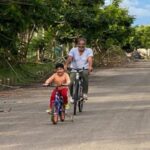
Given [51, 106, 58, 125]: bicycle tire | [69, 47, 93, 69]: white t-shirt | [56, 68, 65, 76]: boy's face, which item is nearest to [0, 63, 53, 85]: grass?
[69, 47, 93, 69]: white t-shirt

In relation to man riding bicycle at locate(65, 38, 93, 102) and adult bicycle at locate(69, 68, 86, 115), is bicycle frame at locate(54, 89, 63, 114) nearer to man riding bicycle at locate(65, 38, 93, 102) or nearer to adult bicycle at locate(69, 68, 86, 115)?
adult bicycle at locate(69, 68, 86, 115)

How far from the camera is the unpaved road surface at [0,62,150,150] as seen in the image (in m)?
10.4

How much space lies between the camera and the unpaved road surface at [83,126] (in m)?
10.4

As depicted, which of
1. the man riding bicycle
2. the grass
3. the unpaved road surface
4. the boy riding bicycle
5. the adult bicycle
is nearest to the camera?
the unpaved road surface

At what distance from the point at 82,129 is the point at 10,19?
13.6 metres

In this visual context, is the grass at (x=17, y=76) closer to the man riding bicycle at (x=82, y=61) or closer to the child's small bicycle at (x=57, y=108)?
the man riding bicycle at (x=82, y=61)

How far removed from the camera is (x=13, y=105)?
18.0 m

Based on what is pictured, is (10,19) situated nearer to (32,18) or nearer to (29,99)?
(32,18)

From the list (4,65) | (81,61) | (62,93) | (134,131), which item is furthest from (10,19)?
(134,131)

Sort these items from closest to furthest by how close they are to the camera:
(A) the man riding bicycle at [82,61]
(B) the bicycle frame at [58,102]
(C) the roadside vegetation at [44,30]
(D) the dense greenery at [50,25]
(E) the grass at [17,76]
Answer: (B) the bicycle frame at [58,102], (A) the man riding bicycle at [82,61], (D) the dense greenery at [50,25], (C) the roadside vegetation at [44,30], (E) the grass at [17,76]

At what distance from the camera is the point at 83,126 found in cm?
1279

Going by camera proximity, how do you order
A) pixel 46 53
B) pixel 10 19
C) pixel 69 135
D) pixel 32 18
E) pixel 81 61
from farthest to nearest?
1. pixel 46 53
2. pixel 32 18
3. pixel 10 19
4. pixel 81 61
5. pixel 69 135

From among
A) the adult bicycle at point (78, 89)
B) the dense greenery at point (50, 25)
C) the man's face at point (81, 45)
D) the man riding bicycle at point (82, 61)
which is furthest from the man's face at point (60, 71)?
the dense greenery at point (50, 25)

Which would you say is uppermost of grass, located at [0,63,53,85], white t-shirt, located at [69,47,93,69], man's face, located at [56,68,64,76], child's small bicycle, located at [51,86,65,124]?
white t-shirt, located at [69,47,93,69]
